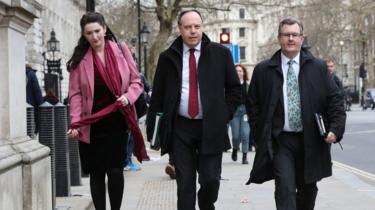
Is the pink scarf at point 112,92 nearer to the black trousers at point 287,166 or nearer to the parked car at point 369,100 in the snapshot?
the black trousers at point 287,166

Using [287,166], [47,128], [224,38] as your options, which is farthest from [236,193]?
[224,38]

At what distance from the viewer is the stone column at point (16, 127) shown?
612cm

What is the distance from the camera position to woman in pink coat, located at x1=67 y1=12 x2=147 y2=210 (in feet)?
23.7

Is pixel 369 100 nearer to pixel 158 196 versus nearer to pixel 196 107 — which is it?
pixel 158 196

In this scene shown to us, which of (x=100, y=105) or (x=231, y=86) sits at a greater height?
(x=231, y=86)

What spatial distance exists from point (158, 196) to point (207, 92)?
3852mm

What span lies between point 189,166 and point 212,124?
43 centimetres

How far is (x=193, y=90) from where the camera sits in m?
7.11

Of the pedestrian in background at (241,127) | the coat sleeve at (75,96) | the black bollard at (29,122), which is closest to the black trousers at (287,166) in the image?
the coat sleeve at (75,96)

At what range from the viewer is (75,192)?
35.0 ft

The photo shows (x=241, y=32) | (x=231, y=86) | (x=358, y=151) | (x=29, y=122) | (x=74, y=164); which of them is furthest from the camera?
(x=241, y=32)

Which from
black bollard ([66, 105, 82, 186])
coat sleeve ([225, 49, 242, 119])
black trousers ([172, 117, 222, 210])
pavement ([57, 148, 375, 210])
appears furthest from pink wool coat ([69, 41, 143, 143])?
black bollard ([66, 105, 82, 186])

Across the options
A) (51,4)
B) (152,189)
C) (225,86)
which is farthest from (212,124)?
(51,4)

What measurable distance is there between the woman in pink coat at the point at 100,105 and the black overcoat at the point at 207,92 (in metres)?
0.26
